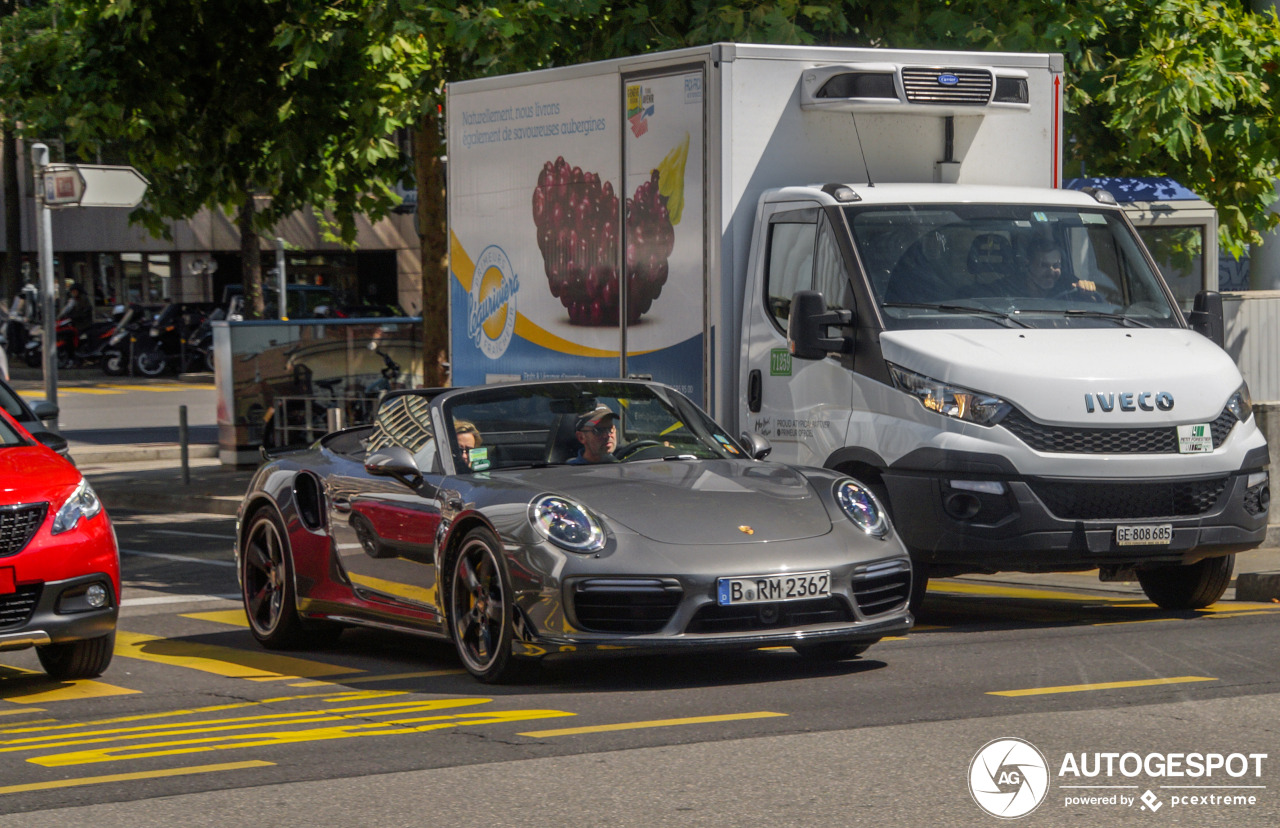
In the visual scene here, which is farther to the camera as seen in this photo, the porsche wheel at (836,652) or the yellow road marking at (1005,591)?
the yellow road marking at (1005,591)

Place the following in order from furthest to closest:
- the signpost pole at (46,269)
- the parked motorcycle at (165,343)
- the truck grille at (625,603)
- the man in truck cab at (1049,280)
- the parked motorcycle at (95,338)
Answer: the parked motorcycle at (95,338), the parked motorcycle at (165,343), the signpost pole at (46,269), the man in truck cab at (1049,280), the truck grille at (625,603)

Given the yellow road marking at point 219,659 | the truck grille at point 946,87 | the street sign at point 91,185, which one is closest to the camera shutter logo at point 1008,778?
the yellow road marking at point 219,659

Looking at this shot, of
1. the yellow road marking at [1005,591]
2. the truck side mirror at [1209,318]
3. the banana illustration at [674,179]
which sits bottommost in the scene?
the yellow road marking at [1005,591]

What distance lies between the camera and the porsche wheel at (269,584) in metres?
9.50

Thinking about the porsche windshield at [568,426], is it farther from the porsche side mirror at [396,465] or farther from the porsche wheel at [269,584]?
the porsche wheel at [269,584]

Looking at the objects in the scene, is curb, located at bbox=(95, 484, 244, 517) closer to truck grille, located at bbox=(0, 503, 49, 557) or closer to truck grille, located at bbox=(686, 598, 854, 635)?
truck grille, located at bbox=(0, 503, 49, 557)

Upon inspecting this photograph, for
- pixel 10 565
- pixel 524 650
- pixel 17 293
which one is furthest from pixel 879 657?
pixel 17 293

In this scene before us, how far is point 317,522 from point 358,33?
855 cm

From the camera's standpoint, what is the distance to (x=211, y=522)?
17.8 metres

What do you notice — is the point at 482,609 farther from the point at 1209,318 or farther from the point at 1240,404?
the point at 1209,318

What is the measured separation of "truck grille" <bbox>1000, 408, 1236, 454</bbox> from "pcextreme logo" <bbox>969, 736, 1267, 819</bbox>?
3049mm

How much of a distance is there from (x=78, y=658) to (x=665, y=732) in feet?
10.8

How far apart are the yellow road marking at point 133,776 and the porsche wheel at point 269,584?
314cm

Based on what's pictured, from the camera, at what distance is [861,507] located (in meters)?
8.20
